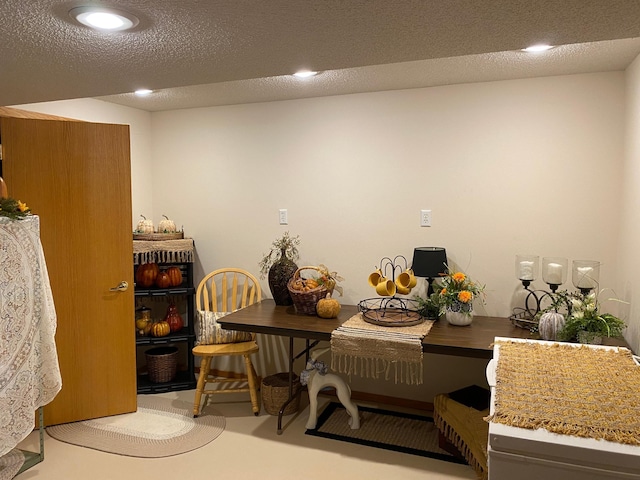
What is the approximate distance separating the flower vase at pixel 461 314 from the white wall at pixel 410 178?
0.36 metres

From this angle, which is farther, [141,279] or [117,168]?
[141,279]

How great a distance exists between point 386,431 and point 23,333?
7.21ft

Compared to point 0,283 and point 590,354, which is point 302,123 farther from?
point 590,354

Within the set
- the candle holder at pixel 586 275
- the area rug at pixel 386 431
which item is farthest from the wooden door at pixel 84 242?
the candle holder at pixel 586 275

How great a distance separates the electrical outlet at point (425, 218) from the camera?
11.4 ft

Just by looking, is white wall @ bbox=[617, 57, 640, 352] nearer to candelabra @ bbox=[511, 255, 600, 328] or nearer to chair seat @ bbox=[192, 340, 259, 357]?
candelabra @ bbox=[511, 255, 600, 328]

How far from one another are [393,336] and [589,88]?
1.90 m

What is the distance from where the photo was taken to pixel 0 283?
2.46 metres

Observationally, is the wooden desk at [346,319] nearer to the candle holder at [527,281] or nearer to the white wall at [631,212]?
the candle holder at [527,281]

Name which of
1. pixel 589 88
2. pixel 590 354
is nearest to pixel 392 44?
pixel 590 354

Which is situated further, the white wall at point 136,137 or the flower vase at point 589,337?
the white wall at point 136,137

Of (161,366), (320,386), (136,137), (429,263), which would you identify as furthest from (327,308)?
(136,137)

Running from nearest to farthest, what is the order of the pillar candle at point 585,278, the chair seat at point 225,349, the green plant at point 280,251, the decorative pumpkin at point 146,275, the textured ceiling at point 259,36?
the textured ceiling at point 259,36
the pillar candle at point 585,278
the chair seat at point 225,349
the green plant at point 280,251
the decorative pumpkin at point 146,275

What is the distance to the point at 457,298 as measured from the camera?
121 inches
